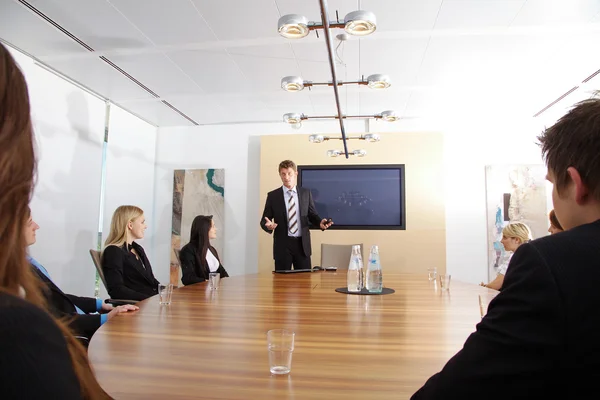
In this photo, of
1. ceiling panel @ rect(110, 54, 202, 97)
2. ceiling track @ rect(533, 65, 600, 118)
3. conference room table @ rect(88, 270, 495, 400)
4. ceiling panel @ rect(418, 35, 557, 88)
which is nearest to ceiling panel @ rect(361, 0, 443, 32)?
ceiling panel @ rect(418, 35, 557, 88)

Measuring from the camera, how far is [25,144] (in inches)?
21.3

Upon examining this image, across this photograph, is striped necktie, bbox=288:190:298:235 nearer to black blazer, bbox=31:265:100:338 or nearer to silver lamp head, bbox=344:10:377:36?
black blazer, bbox=31:265:100:338

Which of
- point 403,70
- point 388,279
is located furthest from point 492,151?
point 388,279

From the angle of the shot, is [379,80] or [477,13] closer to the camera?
[379,80]

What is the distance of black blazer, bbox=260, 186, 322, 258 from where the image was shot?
429 cm

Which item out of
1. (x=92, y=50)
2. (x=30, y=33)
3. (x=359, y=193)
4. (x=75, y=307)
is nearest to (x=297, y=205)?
(x=359, y=193)

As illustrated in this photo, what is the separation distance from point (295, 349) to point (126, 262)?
2.28m

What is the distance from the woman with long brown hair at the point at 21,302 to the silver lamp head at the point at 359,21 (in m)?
1.99

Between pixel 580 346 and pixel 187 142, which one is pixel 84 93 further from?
pixel 580 346

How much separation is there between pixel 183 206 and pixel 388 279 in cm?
440

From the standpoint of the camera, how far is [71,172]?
488 cm

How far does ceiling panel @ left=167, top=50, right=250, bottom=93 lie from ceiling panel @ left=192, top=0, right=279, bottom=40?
46 cm

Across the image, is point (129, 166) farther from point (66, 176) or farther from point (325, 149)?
point (325, 149)

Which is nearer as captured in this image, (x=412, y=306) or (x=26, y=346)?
(x=26, y=346)
